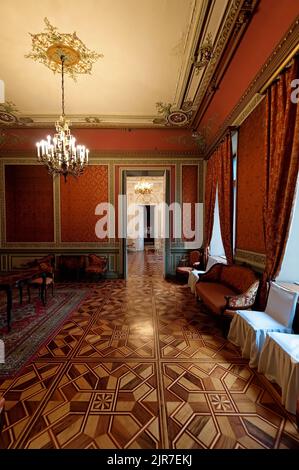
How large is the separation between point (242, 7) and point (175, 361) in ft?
12.9

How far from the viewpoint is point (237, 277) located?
3.41 meters

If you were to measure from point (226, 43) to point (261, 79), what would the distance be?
756 millimetres

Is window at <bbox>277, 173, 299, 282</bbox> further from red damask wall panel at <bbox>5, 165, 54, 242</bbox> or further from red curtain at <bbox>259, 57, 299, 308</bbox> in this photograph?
red damask wall panel at <bbox>5, 165, 54, 242</bbox>

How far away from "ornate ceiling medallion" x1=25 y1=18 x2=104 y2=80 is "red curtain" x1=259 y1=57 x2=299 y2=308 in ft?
9.01

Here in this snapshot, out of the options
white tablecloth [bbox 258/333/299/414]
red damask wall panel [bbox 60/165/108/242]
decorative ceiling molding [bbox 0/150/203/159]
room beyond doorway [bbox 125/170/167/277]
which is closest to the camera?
white tablecloth [bbox 258/333/299/414]

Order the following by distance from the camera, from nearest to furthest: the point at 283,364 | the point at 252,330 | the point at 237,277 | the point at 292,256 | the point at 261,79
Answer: the point at 283,364 → the point at 252,330 → the point at 292,256 → the point at 261,79 → the point at 237,277

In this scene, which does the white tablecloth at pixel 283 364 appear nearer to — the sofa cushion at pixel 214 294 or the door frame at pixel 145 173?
the sofa cushion at pixel 214 294

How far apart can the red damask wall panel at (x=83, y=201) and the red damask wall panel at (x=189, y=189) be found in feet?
7.34

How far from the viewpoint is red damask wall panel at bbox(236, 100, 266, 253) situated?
3055 mm

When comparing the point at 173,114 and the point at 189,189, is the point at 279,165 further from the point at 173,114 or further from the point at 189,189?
the point at 189,189

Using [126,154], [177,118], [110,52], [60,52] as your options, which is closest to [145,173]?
[126,154]

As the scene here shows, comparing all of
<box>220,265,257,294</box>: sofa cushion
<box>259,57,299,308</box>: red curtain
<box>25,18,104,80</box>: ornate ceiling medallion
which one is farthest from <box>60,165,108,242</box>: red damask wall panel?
<box>259,57,299,308</box>: red curtain

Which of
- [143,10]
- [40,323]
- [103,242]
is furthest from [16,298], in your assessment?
[143,10]
